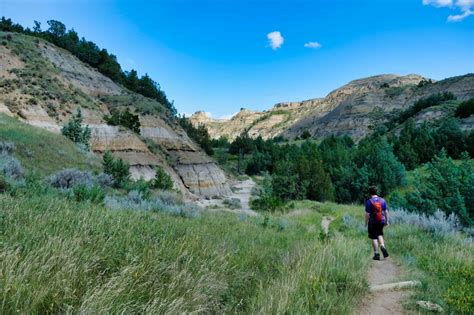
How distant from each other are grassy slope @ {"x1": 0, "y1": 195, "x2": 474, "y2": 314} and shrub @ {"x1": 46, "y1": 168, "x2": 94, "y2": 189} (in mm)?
8497

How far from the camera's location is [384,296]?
5145mm

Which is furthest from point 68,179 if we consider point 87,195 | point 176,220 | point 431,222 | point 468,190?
point 468,190

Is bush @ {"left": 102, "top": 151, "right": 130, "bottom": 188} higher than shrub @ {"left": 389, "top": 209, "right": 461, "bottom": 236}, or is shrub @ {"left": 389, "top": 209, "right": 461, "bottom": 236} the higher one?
bush @ {"left": 102, "top": 151, "right": 130, "bottom": 188}

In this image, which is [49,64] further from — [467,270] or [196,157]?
[467,270]

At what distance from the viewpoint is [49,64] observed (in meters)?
43.0

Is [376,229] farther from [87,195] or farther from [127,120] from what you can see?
[127,120]

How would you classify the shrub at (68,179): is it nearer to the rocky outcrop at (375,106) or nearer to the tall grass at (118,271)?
the tall grass at (118,271)

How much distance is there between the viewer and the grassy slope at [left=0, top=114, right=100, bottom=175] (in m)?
16.9

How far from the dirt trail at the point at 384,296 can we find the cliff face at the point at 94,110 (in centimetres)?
2864

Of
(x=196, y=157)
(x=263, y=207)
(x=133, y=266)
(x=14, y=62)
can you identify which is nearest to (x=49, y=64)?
(x=14, y=62)

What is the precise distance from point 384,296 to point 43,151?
20.0 m

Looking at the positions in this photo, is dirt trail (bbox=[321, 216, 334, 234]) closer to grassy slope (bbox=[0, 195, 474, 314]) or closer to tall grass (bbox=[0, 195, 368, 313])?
grassy slope (bbox=[0, 195, 474, 314])

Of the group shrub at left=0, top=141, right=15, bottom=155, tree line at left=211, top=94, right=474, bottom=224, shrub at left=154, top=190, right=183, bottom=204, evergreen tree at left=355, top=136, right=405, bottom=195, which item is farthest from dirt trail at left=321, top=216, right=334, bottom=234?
shrub at left=0, top=141, right=15, bottom=155

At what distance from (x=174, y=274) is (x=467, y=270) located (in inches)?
232
